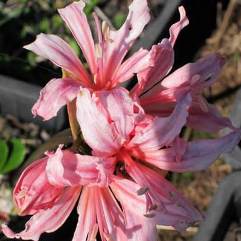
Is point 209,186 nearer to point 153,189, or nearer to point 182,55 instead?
point 182,55

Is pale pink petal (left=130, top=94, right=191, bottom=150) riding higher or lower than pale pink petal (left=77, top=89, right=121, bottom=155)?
lower

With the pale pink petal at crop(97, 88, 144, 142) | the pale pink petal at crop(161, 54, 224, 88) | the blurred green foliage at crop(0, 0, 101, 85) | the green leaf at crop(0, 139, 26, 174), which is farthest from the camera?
the blurred green foliage at crop(0, 0, 101, 85)

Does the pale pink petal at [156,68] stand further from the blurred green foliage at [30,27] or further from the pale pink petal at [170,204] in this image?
the blurred green foliage at [30,27]

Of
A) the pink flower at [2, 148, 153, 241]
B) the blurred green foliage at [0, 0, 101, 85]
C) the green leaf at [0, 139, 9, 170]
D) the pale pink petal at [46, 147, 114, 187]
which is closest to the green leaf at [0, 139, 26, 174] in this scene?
the green leaf at [0, 139, 9, 170]

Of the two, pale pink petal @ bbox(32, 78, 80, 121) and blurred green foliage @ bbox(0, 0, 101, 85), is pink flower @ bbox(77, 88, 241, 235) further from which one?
blurred green foliage @ bbox(0, 0, 101, 85)

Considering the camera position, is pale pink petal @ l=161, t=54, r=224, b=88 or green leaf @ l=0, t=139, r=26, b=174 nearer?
pale pink petal @ l=161, t=54, r=224, b=88

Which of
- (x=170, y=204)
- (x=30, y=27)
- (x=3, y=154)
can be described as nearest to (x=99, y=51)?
(x=170, y=204)

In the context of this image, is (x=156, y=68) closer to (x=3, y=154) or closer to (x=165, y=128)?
(x=165, y=128)
